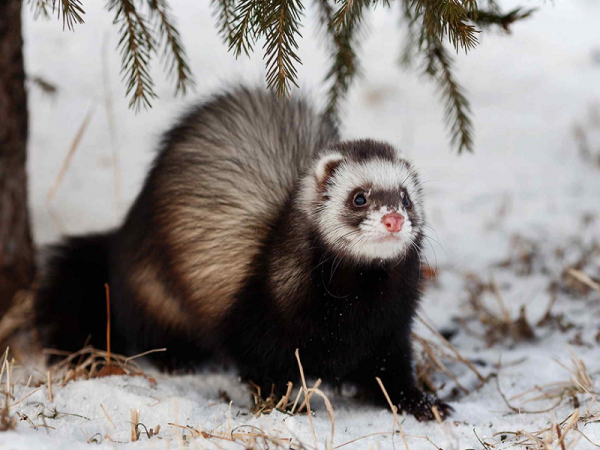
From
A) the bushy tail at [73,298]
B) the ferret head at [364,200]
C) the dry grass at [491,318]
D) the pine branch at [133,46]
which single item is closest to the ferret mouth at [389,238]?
the ferret head at [364,200]

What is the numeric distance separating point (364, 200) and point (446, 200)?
124 inches

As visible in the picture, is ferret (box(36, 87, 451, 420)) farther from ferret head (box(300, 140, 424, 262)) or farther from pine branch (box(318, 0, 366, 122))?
pine branch (box(318, 0, 366, 122))

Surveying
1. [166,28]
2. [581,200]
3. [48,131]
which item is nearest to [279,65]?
[166,28]

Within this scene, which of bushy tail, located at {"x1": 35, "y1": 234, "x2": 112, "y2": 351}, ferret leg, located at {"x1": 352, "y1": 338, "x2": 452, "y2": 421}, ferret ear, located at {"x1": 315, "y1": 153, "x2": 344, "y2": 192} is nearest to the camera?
ferret ear, located at {"x1": 315, "y1": 153, "x2": 344, "y2": 192}

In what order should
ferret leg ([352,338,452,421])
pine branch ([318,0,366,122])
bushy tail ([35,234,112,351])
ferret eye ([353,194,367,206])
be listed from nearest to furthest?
ferret eye ([353,194,367,206]) < ferret leg ([352,338,452,421]) < pine branch ([318,0,366,122]) < bushy tail ([35,234,112,351])

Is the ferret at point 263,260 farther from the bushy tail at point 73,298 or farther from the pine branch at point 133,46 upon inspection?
the pine branch at point 133,46

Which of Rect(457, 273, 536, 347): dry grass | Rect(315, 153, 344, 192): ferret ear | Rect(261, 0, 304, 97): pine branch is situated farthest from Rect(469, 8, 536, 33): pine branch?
Rect(457, 273, 536, 347): dry grass

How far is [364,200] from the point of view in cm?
249

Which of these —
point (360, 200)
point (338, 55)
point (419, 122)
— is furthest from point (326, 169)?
point (419, 122)

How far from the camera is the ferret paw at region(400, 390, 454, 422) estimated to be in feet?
8.87

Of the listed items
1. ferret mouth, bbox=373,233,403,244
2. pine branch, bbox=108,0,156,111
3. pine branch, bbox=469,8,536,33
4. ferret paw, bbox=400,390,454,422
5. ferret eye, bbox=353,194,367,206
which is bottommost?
ferret paw, bbox=400,390,454,422

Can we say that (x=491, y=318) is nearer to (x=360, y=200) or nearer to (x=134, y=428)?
(x=360, y=200)

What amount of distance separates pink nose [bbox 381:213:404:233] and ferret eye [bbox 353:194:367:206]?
0.21 meters

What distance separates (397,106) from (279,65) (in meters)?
4.70
